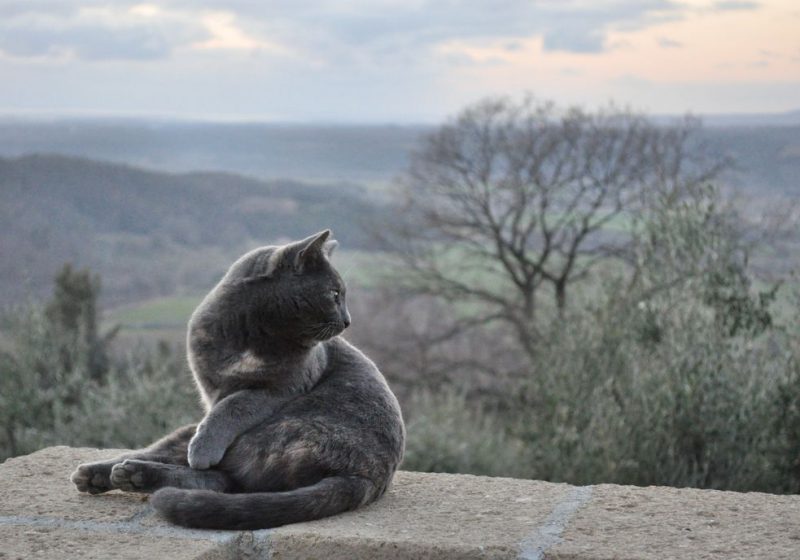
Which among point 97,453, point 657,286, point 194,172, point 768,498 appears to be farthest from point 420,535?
point 194,172

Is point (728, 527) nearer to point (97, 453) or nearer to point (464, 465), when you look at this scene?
point (97, 453)

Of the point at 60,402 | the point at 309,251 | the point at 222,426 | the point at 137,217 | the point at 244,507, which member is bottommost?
the point at 60,402

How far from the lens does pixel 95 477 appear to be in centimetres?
301

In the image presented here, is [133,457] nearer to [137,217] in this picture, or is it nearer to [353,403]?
[353,403]

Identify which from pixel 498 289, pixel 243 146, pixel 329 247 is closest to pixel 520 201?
pixel 498 289

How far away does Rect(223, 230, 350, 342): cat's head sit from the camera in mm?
3061

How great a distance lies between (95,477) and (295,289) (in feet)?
2.70

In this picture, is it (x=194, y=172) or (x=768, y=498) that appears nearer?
(x=768, y=498)

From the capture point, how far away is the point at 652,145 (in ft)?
55.7

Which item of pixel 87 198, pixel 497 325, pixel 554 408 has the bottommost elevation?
pixel 497 325

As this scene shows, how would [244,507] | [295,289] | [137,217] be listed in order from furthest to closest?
1. [137,217]
2. [295,289]
3. [244,507]

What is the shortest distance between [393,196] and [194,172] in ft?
12.9

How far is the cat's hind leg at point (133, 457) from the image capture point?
301cm

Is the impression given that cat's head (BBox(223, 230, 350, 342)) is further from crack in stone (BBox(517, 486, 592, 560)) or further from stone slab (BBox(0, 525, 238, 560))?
crack in stone (BBox(517, 486, 592, 560))
